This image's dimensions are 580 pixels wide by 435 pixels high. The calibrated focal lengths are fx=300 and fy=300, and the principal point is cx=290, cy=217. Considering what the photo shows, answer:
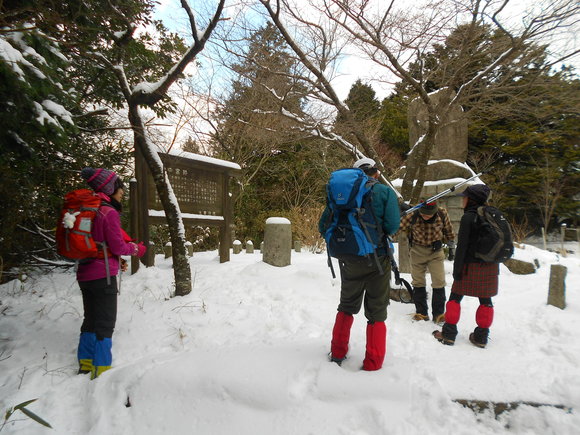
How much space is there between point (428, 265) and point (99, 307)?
3.70 m

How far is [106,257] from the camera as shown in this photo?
2.70 metres

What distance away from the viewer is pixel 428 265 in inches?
153

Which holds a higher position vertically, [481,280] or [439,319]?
[481,280]

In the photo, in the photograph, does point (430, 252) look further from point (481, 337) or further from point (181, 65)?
point (181, 65)

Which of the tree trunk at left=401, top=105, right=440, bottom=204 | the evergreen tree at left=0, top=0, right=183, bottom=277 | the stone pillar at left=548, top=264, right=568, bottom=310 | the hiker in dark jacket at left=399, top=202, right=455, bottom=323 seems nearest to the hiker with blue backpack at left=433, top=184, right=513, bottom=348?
the hiker in dark jacket at left=399, top=202, right=455, bottom=323

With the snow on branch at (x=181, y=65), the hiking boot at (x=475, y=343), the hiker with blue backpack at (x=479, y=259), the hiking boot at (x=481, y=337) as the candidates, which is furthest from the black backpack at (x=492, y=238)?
the snow on branch at (x=181, y=65)

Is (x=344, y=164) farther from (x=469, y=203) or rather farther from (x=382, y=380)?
(x=382, y=380)

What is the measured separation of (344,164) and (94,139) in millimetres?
11101

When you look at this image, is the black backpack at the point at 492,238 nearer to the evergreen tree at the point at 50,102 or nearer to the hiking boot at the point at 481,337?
the hiking boot at the point at 481,337

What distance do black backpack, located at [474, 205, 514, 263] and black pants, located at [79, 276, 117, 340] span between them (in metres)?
3.55


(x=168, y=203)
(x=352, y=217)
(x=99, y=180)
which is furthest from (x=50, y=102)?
(x=352, y=217)

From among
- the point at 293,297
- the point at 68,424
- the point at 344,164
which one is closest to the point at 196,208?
the point at 293,297

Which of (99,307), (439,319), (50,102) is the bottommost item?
(439,319)

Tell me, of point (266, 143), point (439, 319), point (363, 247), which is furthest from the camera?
point (266, 143)
